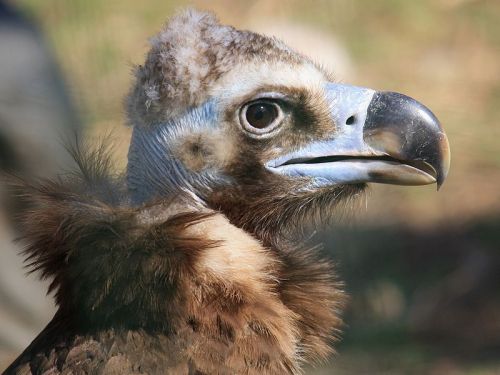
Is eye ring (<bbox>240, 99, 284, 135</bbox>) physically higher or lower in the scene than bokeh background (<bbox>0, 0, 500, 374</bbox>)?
higher

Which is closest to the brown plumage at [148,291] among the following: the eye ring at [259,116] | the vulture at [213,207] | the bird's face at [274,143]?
the vulture at [213,207]

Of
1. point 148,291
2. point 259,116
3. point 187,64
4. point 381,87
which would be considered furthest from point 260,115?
point 381,87

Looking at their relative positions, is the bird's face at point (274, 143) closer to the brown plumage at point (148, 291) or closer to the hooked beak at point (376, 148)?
the hooked beak at point (376, 148)

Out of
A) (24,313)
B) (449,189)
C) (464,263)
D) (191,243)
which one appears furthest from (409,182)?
(449,189)

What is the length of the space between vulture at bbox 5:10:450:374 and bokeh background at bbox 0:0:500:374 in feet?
0.81

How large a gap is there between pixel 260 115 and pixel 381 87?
241 inches

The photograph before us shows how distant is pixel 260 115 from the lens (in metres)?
2.91

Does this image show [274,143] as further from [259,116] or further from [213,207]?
[213,207]

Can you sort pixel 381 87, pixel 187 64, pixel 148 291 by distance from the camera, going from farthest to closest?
pixel 381 87
pixel 187 64
pixel 148 291

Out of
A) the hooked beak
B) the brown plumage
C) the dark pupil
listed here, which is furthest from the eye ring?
the brown plumage

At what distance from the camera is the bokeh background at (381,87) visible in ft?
18.7

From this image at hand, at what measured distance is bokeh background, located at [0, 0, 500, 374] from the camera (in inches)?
225

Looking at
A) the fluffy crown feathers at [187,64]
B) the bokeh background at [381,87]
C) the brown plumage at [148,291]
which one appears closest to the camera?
the brown plumage at [148,291]

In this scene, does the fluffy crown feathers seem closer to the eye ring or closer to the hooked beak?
the eye ring
